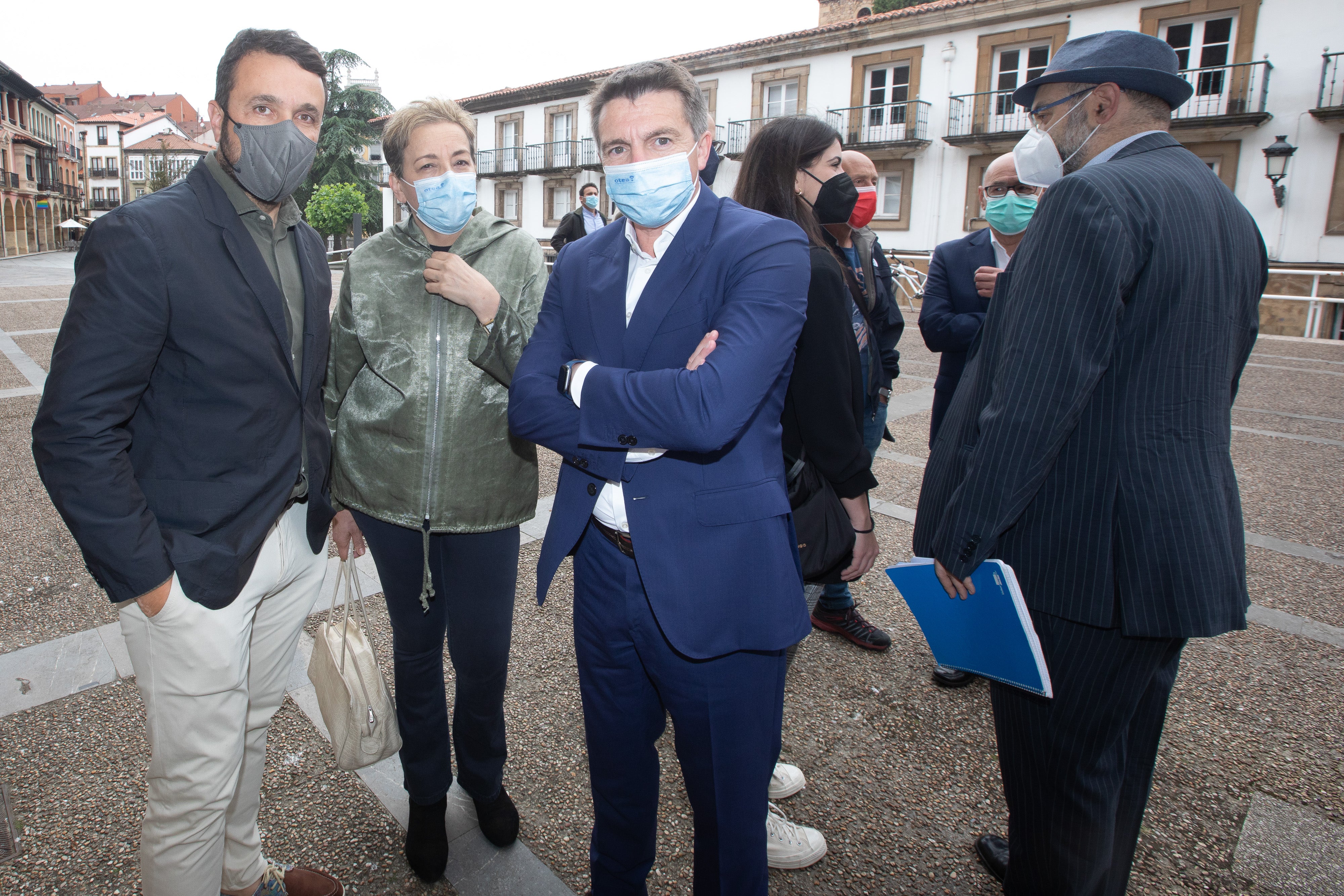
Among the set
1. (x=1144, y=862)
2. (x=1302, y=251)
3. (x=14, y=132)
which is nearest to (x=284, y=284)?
(x=1144, y=862)

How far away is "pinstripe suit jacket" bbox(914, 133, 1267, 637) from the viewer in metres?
1.47

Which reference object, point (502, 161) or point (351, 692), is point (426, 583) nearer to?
point (351, 692)

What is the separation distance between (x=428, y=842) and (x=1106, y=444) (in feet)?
6.26

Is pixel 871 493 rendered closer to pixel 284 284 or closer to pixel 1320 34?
pixel 284 284

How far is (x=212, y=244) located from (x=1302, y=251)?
21.6 meters

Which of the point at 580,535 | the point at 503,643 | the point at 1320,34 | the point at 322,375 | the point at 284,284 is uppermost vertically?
the point at 1320,34

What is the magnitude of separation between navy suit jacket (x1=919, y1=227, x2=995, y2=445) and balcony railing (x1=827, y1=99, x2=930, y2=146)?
1931 cm

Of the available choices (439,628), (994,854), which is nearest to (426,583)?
(439,628)

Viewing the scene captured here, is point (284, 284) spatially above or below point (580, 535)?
above

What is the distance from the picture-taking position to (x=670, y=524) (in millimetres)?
1552

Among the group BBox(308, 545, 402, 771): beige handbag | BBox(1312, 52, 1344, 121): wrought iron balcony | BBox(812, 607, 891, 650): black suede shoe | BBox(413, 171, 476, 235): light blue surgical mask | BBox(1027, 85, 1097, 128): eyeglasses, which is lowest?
BBox(812, 607, 891, 650): black suede shoe

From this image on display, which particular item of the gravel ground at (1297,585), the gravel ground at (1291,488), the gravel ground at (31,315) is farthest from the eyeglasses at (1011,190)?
the gravel ground at (31,315)

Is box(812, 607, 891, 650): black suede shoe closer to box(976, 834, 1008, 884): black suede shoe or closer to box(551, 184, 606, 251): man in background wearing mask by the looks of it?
box(976, 834, 1008, 884): black suede shoe

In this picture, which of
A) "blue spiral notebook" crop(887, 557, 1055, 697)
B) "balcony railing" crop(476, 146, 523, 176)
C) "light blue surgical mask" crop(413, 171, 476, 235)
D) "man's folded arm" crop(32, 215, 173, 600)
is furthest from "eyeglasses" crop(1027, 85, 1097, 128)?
"balcony railing" crop(476, 146, 523, 176)
